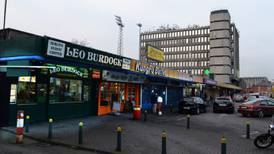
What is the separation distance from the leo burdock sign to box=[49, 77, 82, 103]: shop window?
1.66 metres

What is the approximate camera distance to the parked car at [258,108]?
23234 millimetres

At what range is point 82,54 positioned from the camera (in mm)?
16500

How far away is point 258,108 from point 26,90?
724 inches

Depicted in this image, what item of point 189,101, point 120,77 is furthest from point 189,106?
point 120,77

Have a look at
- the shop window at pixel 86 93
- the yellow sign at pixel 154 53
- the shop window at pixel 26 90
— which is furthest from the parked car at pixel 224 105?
the shop window at pixel 26 90

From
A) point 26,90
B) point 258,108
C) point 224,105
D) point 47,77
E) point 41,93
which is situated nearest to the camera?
point 26,90

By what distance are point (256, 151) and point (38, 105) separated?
10.9 m

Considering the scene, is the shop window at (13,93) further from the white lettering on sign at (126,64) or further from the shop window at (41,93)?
the white lettering on sign at (126,64)

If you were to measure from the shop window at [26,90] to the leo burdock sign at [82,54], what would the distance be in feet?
Result: 5.96

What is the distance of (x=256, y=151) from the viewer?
32.4ft

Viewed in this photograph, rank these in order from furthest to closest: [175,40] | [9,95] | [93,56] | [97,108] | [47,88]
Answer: [175,40], [97,108], [93,56], [47,88], [9,95]

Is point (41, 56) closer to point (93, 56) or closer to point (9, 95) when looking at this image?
point (9, 95)

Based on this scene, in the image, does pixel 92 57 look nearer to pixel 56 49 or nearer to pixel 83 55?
pixel 83 55

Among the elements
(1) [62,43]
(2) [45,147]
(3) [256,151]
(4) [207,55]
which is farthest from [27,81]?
(4) [207,55]
